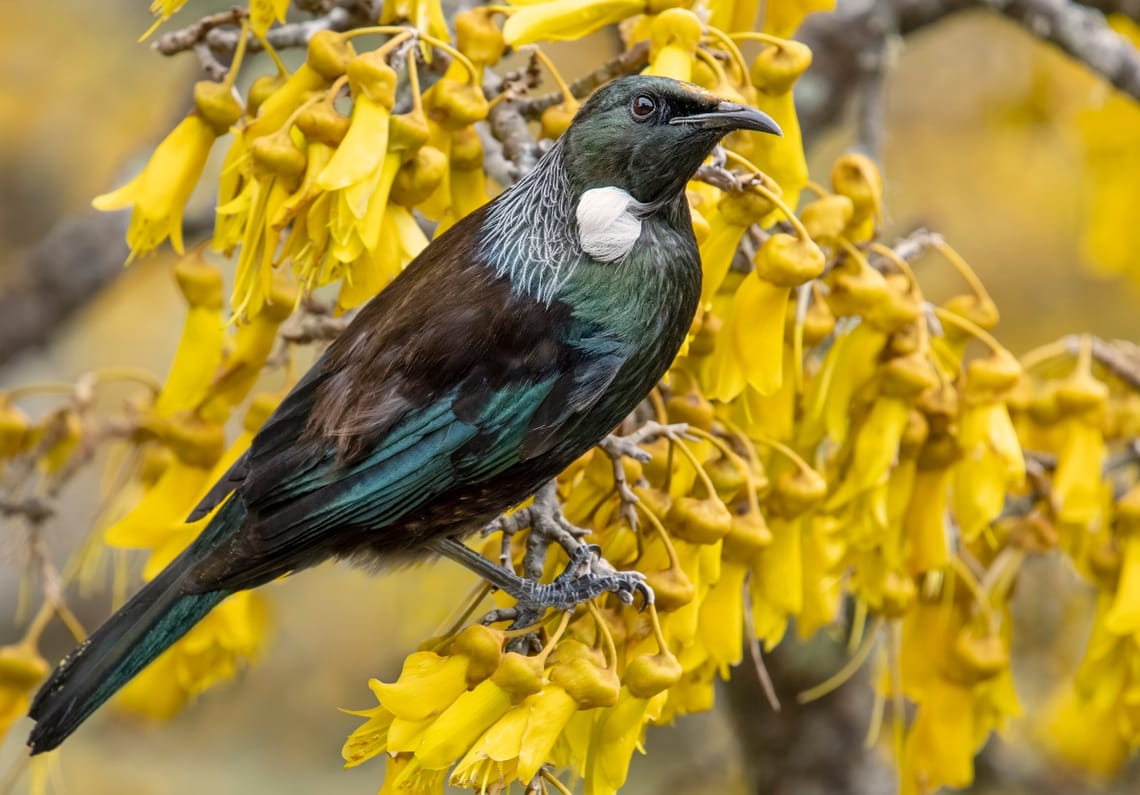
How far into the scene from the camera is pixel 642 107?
1806 millimetres

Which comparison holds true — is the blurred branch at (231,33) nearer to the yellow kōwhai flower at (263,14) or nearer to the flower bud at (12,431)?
the yellow kōwhai flower at (263,14)

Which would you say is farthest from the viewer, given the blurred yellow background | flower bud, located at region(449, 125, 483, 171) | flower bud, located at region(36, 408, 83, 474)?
the blurred yellow background

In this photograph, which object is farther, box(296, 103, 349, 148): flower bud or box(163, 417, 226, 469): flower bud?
box(163, 417, 226, 469): flower bud

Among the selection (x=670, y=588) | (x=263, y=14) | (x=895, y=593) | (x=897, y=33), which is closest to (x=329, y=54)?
(x=263, y=14)

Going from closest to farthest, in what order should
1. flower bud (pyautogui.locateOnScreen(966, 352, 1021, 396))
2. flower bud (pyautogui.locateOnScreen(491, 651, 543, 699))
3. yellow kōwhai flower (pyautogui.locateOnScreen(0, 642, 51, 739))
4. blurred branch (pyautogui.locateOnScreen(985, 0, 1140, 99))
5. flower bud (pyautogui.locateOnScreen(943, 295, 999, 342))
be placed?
flower bud (pyautogui.locateOnScreen(491, 651, 543, 699))
flower bud (pyautogui.locateOnScreen(966, 352, 1021, 396))
flower bud (pyautogui.locateOnScreen(943, 295, 999, 342))
yellow kōwhai flower (pyautogui.locateOnScreen(0, 642, 51, 739))
blurred branch (pyautogui.locateOnScreen(985, 0, 1140, 99))

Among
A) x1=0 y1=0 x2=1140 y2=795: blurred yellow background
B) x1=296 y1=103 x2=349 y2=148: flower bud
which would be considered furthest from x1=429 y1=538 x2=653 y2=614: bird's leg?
x1=0 y1=0 x2=1140 y2=795: blurred yellow background

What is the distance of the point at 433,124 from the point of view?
1.85m

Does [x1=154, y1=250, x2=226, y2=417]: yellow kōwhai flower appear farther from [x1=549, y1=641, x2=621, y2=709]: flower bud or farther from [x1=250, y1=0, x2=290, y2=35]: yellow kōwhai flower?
[x1=549, y1=641, x2=621, y2=709]: flower bud

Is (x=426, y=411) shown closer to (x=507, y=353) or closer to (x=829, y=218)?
(x=507, y=353)

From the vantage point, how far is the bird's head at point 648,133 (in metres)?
1.76

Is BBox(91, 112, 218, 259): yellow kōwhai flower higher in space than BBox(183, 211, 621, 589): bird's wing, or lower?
higher

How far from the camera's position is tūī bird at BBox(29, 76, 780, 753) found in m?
1.80

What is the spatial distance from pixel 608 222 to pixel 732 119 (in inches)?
8.0

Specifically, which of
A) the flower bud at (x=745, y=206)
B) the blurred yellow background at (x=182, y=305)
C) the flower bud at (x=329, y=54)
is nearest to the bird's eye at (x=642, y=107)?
the flower bud at (x=745, y=206)
